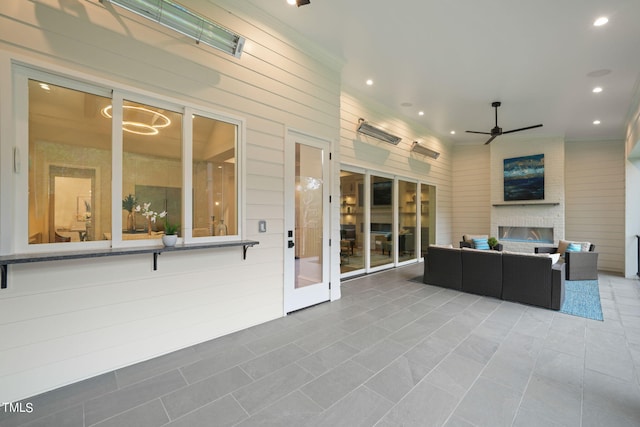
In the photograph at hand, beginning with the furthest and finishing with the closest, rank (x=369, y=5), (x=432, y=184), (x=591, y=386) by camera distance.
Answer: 1. (x=432, y=184)
2. (x=369, y=5)
3. (x=591, y=386)

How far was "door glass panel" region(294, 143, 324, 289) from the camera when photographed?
12.5 ft

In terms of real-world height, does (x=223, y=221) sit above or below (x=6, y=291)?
above

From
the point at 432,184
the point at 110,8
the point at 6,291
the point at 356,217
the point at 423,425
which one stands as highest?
the point at 110,8

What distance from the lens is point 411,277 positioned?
5.77 metres

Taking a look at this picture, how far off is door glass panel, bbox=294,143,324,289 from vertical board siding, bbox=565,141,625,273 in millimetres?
7801

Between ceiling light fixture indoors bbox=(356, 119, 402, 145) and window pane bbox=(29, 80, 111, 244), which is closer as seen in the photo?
window pane bbox=(29, 80, 111, 244)

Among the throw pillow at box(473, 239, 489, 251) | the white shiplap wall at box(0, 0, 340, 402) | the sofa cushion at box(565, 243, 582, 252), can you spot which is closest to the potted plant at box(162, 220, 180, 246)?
the white shiplap wall at box(0, 0, 340, 402)

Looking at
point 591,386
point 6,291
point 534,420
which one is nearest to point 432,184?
point 591,386

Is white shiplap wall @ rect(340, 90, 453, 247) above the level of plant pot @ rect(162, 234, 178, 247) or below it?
above

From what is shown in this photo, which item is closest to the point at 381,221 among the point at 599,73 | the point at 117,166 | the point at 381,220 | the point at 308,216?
the point at 381,220

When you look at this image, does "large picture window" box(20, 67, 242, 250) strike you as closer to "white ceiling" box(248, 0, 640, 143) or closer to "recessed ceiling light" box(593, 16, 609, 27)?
"white ceiling" box(248, 0, 640, 143)

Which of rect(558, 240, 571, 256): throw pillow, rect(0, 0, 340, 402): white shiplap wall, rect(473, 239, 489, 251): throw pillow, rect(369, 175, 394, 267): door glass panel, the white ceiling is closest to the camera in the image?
rect(0, 0, 340, 402): white shiplap wall

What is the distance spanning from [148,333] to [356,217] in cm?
437

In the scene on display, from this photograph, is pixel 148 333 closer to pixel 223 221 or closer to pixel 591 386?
pixel 223 221
